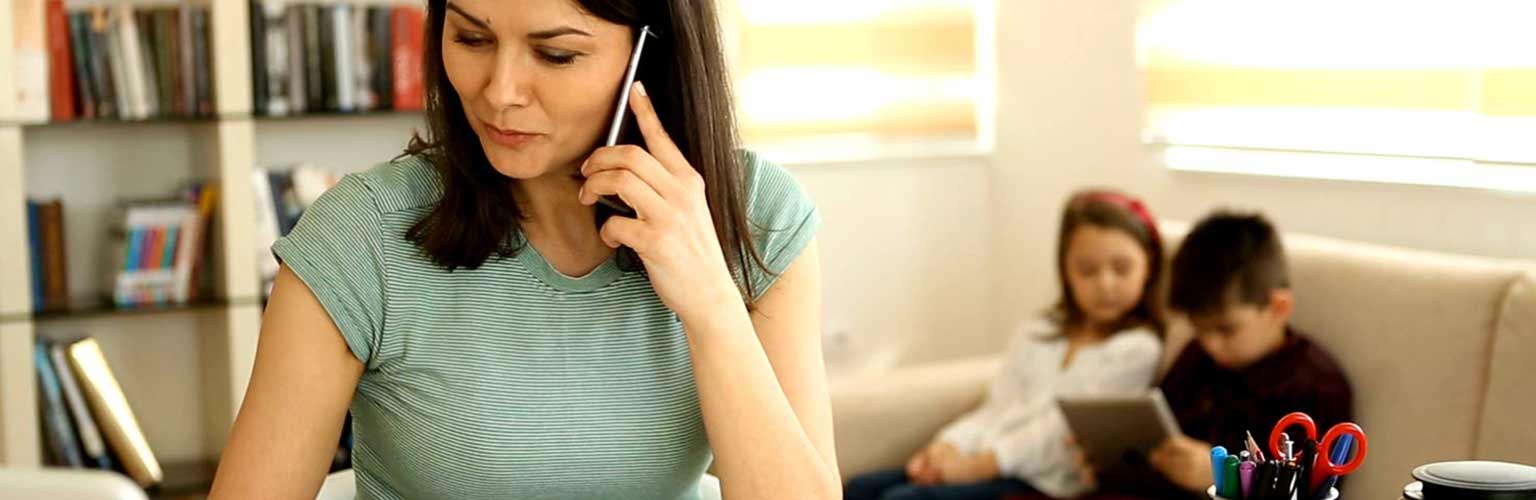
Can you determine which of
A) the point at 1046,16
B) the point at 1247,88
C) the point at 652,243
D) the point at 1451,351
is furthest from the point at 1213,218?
the point at 652,243

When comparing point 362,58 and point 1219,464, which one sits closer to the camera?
point 1219,464

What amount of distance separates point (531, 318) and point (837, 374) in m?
2.61

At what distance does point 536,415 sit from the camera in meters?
1.46

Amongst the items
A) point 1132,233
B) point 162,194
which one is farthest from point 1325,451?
point 162,194

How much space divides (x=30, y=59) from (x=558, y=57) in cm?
210

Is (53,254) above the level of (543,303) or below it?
below

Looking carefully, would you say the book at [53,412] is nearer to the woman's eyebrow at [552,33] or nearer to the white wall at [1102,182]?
the white wall at [1102,182]

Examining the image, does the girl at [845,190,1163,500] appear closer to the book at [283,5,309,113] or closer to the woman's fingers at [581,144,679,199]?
the book at [283,5,309,113]

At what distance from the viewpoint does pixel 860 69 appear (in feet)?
13.2

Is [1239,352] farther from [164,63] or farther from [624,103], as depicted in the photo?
[164,63]

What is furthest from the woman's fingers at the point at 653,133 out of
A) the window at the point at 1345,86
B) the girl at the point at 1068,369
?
the window at the point at 1345,86

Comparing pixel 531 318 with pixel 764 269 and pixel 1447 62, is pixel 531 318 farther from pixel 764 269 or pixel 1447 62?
pixel 1447 62

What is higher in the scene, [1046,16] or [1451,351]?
[1046,16]

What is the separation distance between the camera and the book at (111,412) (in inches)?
131
